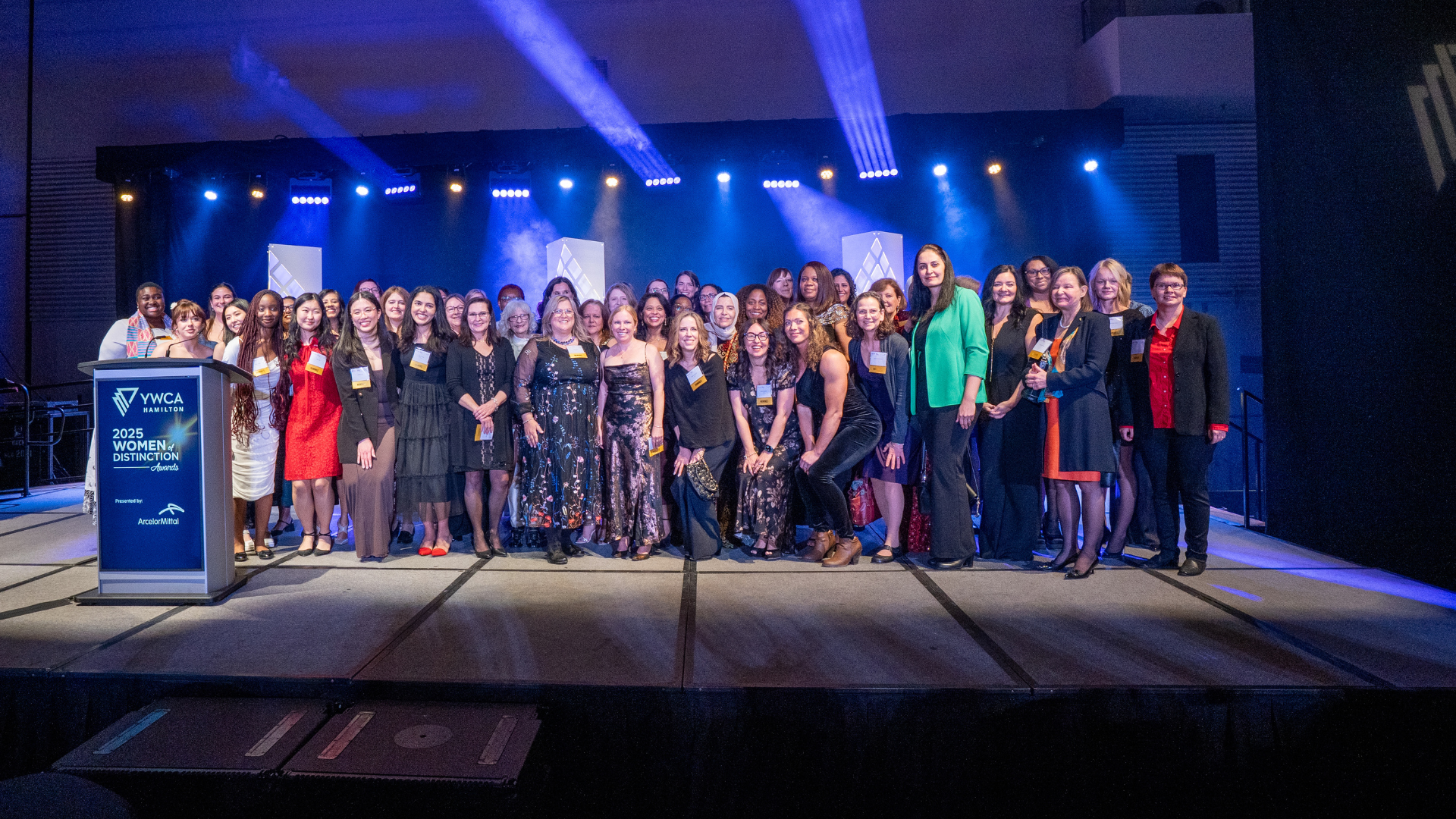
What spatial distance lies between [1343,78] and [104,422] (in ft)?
22.1

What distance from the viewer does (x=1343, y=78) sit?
3975 mm

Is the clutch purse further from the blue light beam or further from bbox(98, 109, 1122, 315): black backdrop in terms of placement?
the blue light beam

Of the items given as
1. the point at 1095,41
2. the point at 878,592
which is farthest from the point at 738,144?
the point at 878,592

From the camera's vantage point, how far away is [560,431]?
4.04 m

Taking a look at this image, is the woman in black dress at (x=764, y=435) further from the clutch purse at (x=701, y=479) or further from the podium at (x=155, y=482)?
the podium at (x=155, y=482)

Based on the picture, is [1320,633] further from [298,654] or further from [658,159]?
[658,159]

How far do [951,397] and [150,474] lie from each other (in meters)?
3.89

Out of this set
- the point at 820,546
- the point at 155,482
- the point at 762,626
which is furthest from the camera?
the point at 820,546

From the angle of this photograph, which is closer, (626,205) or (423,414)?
(423,414)

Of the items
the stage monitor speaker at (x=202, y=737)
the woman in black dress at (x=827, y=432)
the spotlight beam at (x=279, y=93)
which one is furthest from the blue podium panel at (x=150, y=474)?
the spotlight beam at (x=279, y=93)

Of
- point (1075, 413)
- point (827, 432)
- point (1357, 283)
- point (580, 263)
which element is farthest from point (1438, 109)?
point (580, 263)

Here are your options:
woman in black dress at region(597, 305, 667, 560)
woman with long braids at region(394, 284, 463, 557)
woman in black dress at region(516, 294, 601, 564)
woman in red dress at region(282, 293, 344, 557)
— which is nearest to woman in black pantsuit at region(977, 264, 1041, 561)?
woman in black dress at region(597, 305, 667, 560)

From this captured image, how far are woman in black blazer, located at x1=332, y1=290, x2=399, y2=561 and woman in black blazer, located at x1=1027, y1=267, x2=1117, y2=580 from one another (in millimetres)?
3650

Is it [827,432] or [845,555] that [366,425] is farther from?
[845,555]
